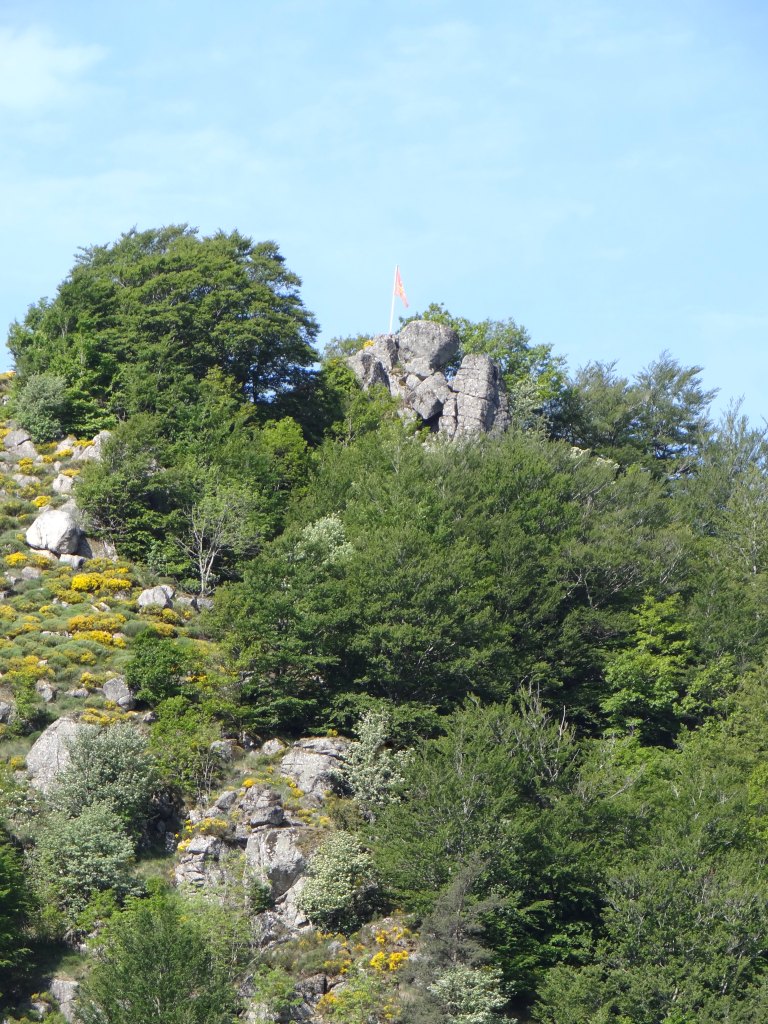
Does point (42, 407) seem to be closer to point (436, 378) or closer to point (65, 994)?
point (436, 378)

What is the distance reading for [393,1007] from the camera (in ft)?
147

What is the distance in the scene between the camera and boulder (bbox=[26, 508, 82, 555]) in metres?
66.4

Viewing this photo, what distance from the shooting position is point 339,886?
4862 cm

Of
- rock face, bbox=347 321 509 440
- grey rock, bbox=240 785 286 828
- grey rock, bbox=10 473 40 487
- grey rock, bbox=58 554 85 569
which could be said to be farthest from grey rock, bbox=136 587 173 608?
rock face, bbox=347 321 509 440

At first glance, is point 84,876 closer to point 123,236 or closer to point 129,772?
point 129,772

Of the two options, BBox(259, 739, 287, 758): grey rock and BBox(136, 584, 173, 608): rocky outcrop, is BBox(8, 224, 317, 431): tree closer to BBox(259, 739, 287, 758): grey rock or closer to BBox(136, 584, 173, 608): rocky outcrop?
BBox(136, 584, 173, 608): rocky outcrop

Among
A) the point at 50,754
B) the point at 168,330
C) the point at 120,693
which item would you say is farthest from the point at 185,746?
the point at 168,330

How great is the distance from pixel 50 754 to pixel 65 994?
9.90 m

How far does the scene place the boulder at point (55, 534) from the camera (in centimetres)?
6644

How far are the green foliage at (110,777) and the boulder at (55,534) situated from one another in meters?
16.0

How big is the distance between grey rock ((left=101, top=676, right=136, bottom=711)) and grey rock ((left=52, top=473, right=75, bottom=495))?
16.5m

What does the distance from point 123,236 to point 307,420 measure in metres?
17.0

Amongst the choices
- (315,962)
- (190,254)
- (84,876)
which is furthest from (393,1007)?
(190,254)

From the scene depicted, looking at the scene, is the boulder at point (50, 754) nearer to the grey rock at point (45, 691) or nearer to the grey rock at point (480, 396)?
the grey rock at point (45, 691)
